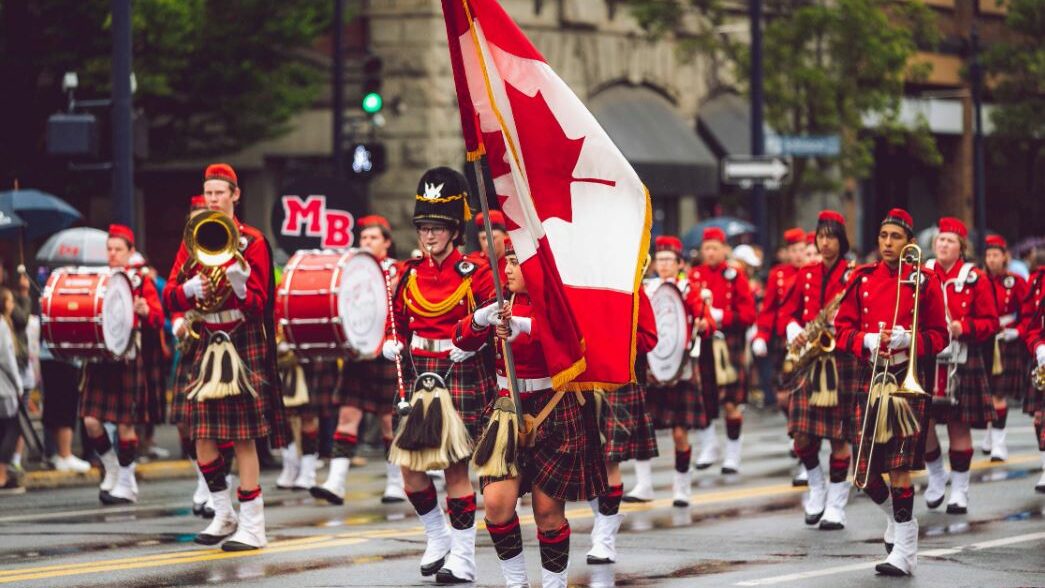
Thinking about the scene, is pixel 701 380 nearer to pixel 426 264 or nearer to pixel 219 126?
pixel 426 264

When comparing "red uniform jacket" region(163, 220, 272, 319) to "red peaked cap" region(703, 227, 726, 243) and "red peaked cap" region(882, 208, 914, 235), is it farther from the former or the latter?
"red peaked cap" region(703, 227, 726, 243)

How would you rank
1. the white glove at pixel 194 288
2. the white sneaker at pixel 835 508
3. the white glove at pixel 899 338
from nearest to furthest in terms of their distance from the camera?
the white glove at pixel 899 338 < the white glove at pixel 194 288 < the white sneaker at pixel 835 508

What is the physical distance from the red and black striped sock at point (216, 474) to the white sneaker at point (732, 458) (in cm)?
617

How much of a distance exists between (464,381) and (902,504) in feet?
8.11

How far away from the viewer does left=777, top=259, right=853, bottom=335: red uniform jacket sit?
13.1 m

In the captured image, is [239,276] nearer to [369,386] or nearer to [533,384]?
Answer: [533,384]

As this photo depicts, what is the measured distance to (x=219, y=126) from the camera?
26672mm

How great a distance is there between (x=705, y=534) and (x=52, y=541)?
4035 mm

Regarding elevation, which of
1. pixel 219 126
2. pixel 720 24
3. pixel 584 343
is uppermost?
pixel 720 24

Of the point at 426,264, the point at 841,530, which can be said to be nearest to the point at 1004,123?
the point at 841,530

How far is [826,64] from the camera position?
3080 cm

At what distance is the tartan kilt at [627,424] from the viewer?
12.5 meters

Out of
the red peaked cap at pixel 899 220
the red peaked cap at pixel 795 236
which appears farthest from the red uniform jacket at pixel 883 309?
the red peaked cap at pixel 795 236

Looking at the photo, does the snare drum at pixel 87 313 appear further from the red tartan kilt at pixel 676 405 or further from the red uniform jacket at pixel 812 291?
the red uniform jacket at pixel 812 291
